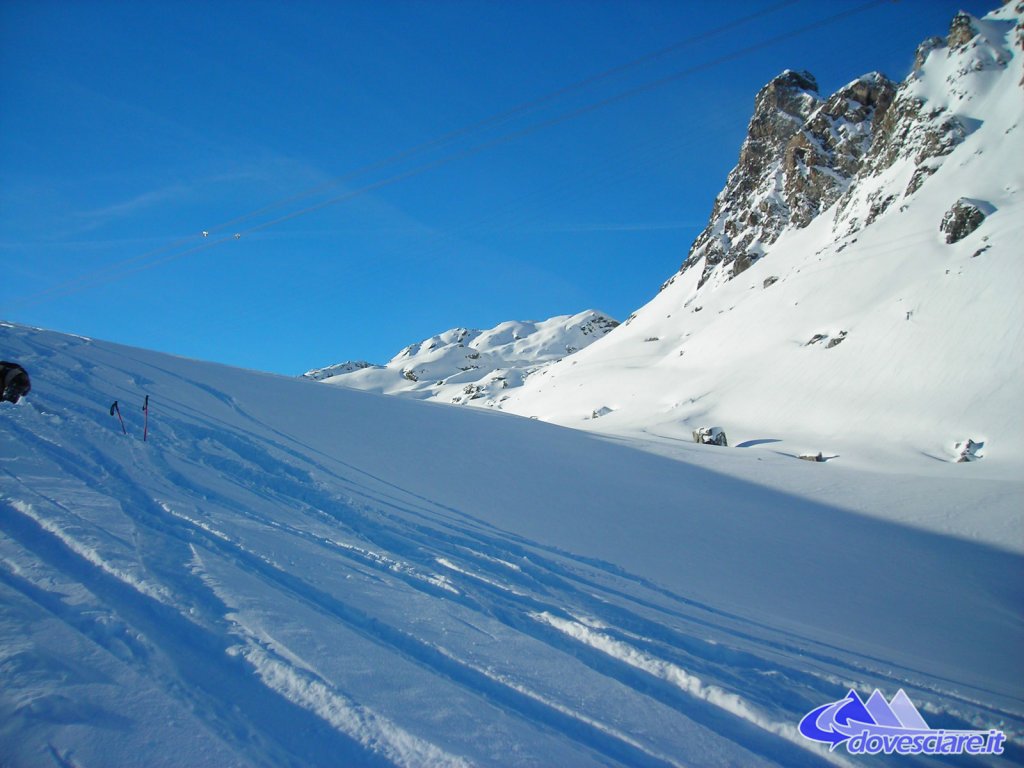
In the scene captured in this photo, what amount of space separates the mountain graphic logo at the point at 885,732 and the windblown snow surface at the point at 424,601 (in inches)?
5.8

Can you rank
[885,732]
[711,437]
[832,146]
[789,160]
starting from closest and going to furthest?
[885,732], [711,437], [832,146], [789,160]

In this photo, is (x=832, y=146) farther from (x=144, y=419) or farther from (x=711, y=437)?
(x=144, y=419)

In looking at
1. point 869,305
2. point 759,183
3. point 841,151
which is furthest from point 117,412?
point 759,183

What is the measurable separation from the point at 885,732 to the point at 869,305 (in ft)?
154

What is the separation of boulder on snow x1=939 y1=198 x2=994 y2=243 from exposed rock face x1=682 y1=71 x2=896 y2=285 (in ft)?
122

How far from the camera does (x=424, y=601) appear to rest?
19.1 feet

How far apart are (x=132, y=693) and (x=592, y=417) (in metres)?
47.2

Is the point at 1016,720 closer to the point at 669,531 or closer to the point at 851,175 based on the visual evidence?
the point at 669,531

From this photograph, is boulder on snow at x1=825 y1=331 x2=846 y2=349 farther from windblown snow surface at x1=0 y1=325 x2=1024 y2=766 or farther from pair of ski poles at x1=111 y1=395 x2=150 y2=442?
pair of ski poles at x1=111 y1=395 x2=150 y2=442

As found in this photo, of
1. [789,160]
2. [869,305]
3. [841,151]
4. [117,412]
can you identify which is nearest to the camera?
[117,412]

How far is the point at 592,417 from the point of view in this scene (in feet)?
164

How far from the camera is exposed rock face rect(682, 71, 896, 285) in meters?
81.2

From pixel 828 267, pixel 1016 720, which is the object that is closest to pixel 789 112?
pixel 828 267

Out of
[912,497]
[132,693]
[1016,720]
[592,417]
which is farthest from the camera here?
[592,417]
